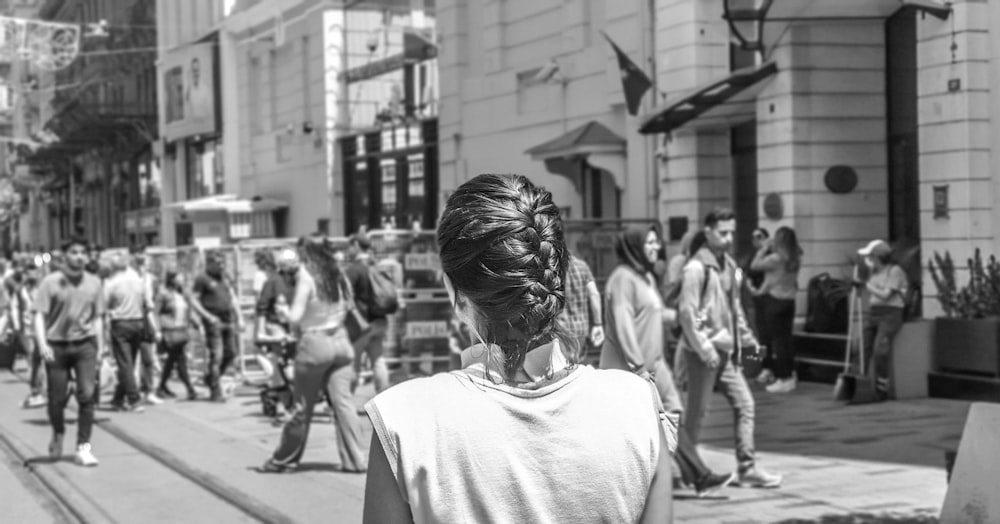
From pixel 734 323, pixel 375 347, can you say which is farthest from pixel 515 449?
pixel 375 347

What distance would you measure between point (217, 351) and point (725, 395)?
8.90 meters

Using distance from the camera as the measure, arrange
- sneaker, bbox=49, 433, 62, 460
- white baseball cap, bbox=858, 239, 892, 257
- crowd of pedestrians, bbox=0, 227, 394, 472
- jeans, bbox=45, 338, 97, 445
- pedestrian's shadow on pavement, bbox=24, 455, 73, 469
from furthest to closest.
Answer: white baseball cap, bbox=858, 239, 892, 257 < sneaker, bbox=49, 433, 62, 460 < pedestrian's shadow on pavement, bbox=24, 455, 73, 469 < jeans, bbox=45, 338, 97, 445 < crowd of pedestrians, bbox=0, 227, 394, 472

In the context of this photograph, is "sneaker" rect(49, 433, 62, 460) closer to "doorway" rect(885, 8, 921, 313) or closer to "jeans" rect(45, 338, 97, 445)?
"jeans" rect(45, 338, 97, 445)

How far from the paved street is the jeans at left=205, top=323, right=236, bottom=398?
1.50 meters

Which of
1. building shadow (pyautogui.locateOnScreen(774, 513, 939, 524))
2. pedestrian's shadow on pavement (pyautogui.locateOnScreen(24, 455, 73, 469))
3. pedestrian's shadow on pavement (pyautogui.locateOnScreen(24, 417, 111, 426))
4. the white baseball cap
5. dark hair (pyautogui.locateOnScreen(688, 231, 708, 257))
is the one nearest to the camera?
building shadow (pyautogui.locateOnScreen(774, 513, 939, 524))

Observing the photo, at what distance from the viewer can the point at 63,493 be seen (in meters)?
9.70

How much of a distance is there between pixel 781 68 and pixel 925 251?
3511mm

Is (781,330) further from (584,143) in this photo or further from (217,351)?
(217,351)

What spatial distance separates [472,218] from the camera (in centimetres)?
246

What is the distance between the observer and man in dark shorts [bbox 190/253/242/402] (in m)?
16.6

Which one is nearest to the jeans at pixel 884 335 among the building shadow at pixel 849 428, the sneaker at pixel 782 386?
the building shadow at pixel 849 428

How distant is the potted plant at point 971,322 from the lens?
1310 centimetres

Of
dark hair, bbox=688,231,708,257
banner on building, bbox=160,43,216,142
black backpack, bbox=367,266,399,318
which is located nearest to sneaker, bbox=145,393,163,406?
black backpack, bbox=367,266,399,318

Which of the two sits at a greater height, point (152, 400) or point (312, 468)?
point (312, 468)
